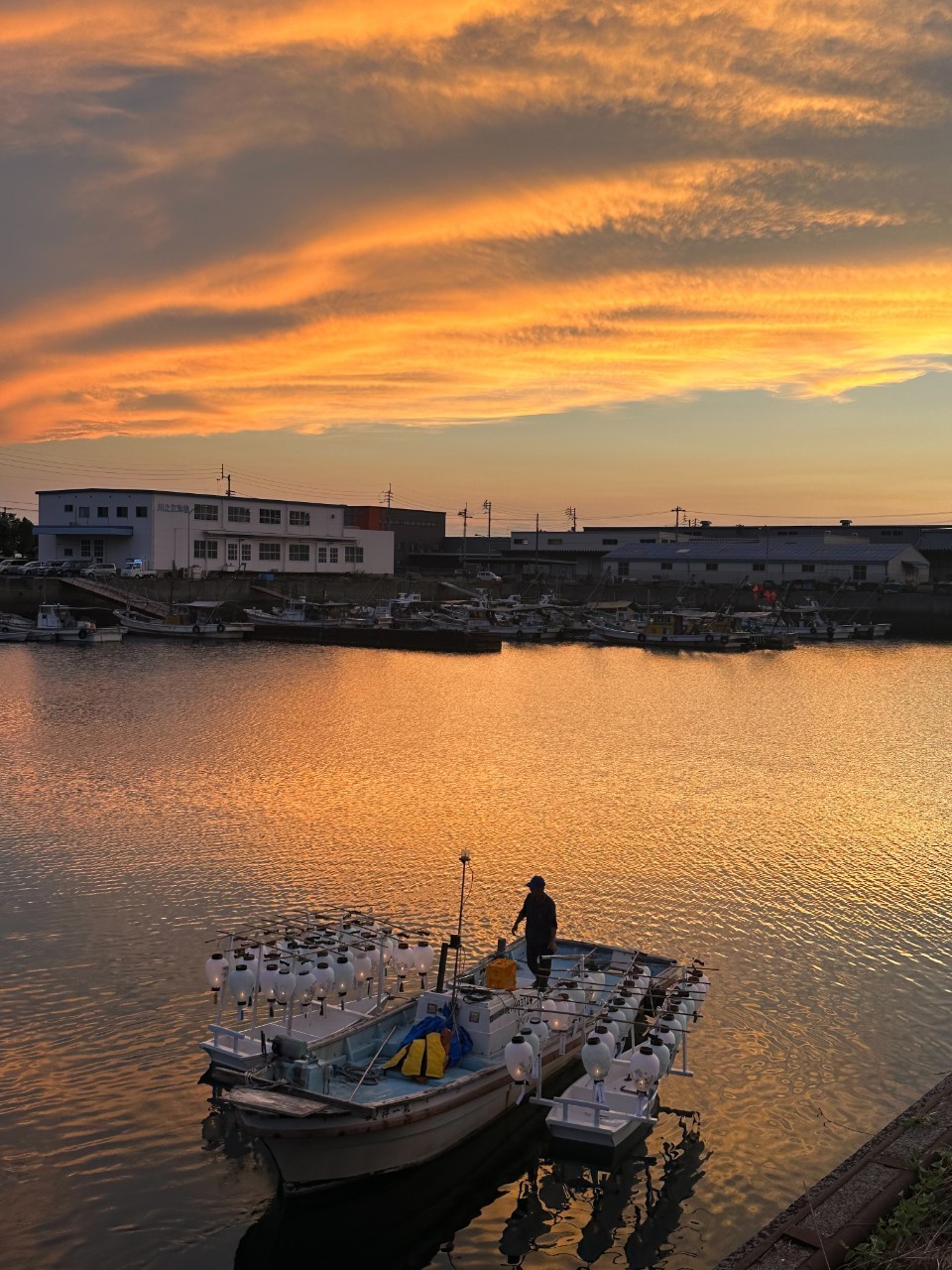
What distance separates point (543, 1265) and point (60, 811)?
2302 centimetres

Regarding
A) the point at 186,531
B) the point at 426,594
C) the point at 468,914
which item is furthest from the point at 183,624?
the point at 468,914

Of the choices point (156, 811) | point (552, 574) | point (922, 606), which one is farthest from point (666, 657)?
point (156, 811)

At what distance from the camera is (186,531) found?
11100 centimetres

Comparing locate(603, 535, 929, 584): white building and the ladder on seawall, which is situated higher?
locate(603, 535, 929, 584): white building

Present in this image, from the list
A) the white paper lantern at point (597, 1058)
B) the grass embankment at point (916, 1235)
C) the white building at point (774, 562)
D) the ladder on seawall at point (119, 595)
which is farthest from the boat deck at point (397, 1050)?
the white building at point (774, 562)

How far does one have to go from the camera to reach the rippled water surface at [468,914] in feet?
45.2

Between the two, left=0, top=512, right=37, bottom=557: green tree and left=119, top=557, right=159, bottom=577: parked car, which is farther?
left=0, top=512, right=37, bottom=557: green tree

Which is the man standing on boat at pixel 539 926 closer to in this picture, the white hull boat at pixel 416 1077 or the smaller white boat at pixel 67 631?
the white hull boat at pixel 416 1077

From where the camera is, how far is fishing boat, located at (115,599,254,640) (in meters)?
93.2

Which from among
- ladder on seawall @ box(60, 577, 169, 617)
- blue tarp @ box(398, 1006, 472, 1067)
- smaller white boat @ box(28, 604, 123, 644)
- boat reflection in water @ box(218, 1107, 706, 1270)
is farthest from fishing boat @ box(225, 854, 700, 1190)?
ladder on seawall @ box(60, 577, 169, 617)

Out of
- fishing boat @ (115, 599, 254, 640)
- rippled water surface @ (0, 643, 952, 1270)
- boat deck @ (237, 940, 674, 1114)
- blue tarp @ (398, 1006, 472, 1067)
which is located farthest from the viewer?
fishing boat @ (115, 599, 254, 640)

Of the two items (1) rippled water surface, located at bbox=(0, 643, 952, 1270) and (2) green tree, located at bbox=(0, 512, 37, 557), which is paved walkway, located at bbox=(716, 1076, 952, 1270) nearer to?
(1) rippled water surface, located at bbox=(0, 643, 952, 1270)

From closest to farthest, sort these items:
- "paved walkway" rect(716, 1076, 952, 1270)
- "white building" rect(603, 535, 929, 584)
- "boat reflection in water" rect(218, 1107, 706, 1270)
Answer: "paved walkway" rect(716, 1076, 952, 1270) < "boat reflection in water" rect(218, 1107, 706, 1270) < "white building" rect(603, 535, 929, 584)

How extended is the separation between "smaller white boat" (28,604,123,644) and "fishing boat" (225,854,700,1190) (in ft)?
248
